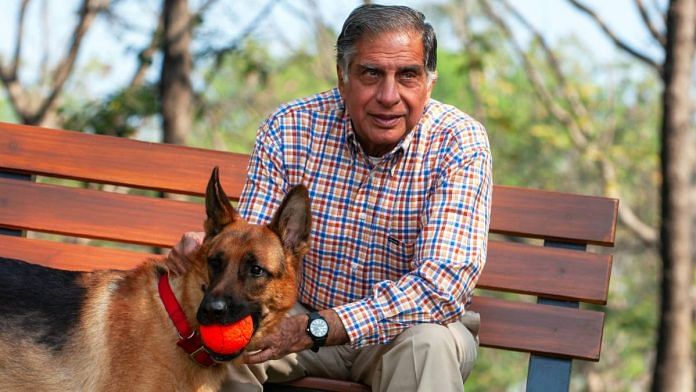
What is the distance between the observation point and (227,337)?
3410mm

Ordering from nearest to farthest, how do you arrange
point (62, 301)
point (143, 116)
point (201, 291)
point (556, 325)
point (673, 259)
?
point (201, 291) → point (62, 301) → point (556, 325) → point (673, 259) → point (143, 116)

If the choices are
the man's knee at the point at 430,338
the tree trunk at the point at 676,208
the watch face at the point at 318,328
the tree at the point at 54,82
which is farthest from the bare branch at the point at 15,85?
the man's knee at the point at 430,338

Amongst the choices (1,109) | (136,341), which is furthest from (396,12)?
(1,109)

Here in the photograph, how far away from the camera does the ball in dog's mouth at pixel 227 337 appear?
3.38 m

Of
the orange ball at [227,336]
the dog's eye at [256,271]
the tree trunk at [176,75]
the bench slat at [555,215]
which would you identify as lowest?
the orange ball at [227,336]

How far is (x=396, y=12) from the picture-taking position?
393 cm

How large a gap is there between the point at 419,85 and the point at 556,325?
131cm

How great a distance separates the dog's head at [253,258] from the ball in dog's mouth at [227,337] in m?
0.03

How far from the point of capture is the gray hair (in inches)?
154

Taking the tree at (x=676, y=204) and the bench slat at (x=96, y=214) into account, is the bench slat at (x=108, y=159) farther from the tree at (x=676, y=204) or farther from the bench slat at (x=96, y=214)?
the tree at (x=676, y=204)

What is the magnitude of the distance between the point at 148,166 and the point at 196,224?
38cm

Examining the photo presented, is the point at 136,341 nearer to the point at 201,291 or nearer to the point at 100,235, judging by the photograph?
the point at 201,291

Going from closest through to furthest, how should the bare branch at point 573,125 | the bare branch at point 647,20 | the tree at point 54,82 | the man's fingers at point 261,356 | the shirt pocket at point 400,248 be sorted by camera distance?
the man's fingers at point 261,356, the shirt pocket at point 400,248, the bare branch at point 647,20, the tree at point 54,82, the bare branch at point 573,125

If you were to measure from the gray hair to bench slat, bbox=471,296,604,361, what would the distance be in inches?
45.9
